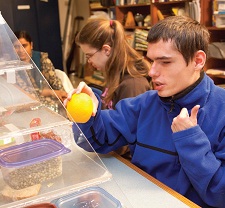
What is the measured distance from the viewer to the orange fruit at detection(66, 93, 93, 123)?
1117mm

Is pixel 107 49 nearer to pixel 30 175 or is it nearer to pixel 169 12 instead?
pixel 30 175

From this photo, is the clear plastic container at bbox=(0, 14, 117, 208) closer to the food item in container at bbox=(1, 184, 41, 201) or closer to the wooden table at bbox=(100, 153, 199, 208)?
the food item in container at bbox=(1, 184, 41, 201)

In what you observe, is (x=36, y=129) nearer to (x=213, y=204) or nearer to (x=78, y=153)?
(x=78, y=153)

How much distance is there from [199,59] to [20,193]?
773 mm

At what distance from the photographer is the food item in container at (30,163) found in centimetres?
83

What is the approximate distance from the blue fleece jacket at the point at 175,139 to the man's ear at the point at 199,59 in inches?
2.1

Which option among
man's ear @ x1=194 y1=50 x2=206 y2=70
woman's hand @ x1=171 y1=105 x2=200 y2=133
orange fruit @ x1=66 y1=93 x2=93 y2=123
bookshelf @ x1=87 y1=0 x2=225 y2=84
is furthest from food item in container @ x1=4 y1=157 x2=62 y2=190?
bookshelf @ x1=87 y1=0 x2=225 y2=84

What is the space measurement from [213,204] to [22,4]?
471 cm

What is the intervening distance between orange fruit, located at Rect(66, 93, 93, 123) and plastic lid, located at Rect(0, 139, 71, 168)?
18 centimetres

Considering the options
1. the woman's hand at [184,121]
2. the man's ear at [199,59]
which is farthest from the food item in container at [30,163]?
the man's ear at [199,59]

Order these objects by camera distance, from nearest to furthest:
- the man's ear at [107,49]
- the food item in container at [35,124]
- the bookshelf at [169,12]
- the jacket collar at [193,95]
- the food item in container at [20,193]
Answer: the food item in container at [20,193], the food item in container at [35,124], the jacket collar at [193,95], the man's ear at [107,49], the bookshelf at [169,12]

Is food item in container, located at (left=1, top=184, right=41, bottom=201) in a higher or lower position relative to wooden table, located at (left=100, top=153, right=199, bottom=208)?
higher

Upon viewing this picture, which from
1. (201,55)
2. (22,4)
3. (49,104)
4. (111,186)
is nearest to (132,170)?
(111,186)

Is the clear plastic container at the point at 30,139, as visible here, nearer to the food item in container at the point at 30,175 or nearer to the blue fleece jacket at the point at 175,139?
the food item in container at the point at 30,175
